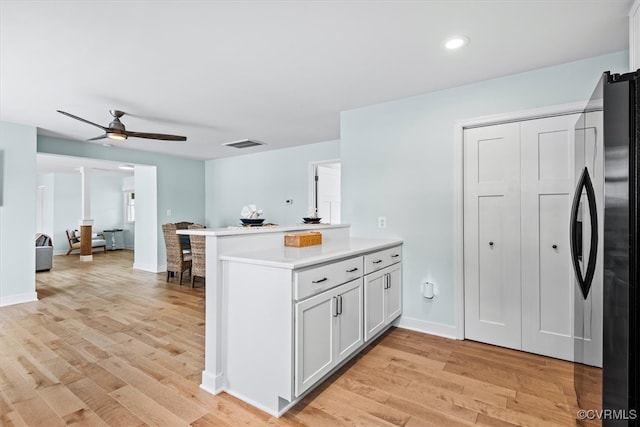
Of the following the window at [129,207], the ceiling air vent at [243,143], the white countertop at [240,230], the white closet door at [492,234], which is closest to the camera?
the white countertop at [240,230]

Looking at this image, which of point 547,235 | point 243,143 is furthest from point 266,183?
point 547,235

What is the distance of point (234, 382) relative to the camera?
79.7 inches

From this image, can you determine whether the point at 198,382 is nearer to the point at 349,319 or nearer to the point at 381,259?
the point at 349,319

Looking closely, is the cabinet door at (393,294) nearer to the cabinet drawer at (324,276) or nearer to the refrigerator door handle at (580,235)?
the cabinet drawer at (324,276)

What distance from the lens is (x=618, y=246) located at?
→ 126 centimetres

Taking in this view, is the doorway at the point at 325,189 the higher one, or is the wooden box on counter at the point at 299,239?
the doorway at the point at 325,189

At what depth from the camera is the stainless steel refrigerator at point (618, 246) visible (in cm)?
118

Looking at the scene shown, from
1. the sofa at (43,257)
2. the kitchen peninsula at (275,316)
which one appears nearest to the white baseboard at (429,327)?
the kitchen peninsula at (275,316)

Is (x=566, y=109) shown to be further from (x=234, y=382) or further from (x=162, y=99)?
(x=162, y=99)

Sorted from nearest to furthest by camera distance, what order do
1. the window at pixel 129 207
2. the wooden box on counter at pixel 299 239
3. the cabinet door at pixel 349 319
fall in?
the cabinet door at pixel 349 319 < the wooden box on counter at pixel 299 239 < the window at pixel 129 207

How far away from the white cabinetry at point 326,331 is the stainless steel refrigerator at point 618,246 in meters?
1.32

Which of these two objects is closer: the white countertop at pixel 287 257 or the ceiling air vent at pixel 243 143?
the white countertop at pixel 287 257

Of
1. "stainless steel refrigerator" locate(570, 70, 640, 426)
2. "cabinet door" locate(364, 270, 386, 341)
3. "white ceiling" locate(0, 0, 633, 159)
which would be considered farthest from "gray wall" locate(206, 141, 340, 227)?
"stainless steel refrigerator" locate(570, 70, 640, 426)

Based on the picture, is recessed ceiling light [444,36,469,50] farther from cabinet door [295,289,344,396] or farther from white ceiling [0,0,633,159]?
cabinet door [295,289,344,396]
